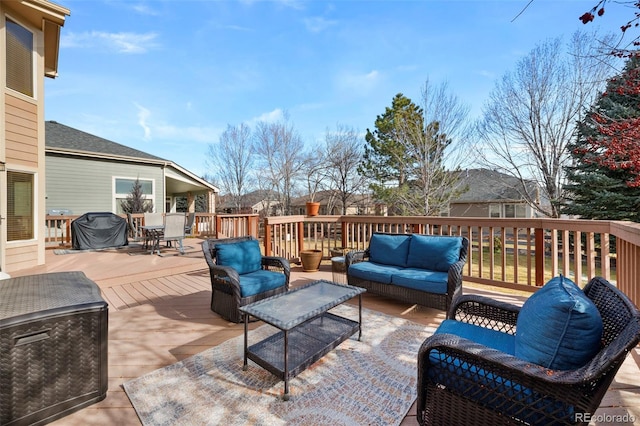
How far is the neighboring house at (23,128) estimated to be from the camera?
5047mm

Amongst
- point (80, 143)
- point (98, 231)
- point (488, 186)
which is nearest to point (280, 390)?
point (98, 231)

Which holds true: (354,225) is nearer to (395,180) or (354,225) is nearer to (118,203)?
(395,180)

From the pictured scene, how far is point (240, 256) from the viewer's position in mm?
3641

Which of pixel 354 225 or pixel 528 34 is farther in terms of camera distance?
pixel 528 34

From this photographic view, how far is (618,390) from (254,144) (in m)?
19.0

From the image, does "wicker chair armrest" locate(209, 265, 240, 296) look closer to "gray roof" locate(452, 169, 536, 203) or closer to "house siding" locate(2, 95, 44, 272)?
"house siding" locate(2, 95, 44, 272)

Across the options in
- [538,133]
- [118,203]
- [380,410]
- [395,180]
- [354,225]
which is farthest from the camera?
[395,180]

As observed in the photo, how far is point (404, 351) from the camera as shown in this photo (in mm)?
2623

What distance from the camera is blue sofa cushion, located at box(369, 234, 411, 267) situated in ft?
13.2

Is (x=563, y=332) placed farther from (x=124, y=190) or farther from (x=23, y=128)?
(x=124, y=190)

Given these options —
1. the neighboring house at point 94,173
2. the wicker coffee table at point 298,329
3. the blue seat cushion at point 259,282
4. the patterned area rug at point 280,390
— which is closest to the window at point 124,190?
the neighboring house at point 94,173

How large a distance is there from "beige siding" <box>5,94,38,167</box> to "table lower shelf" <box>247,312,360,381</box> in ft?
20.3

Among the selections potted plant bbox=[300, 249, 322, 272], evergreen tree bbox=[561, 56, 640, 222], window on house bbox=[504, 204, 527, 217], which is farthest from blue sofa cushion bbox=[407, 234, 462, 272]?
window on house bbox=[504, 204, 527, 217]

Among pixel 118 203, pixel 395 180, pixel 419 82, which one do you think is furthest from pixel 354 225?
pixel 118 203
